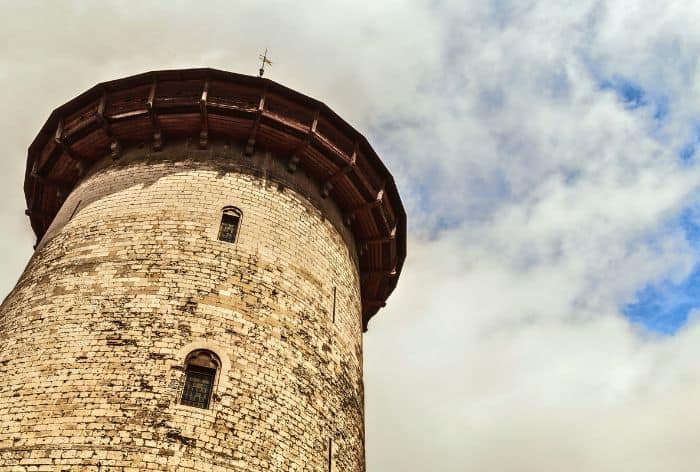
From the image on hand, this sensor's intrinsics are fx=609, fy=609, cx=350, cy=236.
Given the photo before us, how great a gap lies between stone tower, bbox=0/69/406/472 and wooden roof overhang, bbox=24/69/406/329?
1.8 inches

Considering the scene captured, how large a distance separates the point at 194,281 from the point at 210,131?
4516 mm

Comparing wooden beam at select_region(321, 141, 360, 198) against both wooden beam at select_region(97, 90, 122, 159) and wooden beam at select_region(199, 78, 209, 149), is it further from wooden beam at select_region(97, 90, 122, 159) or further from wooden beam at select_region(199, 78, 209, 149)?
wooden beam at select_region(97, 90, 122, 159)

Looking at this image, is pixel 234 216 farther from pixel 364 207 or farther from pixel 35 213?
pixel 35 213

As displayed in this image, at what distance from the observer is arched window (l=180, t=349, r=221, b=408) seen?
9734mm

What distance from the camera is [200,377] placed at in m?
10.0

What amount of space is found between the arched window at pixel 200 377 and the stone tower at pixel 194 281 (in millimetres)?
24

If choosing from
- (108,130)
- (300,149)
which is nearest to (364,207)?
(300,149)

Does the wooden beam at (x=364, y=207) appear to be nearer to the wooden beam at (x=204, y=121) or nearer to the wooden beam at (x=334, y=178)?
the wooden beam at (x=334, y=178)

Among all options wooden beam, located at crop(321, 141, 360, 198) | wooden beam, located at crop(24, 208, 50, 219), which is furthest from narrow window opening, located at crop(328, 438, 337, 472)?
wooden beam, located at crop(24, 208, 50, 219)

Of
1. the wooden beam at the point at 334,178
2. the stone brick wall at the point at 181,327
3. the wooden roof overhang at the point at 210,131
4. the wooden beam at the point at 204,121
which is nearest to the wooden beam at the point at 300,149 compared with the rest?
the wooden roof overhang at the point at 210,131

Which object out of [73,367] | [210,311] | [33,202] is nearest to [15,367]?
[73,367]

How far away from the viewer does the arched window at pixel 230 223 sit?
12414 mm

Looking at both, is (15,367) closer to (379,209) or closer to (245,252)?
(245,252)

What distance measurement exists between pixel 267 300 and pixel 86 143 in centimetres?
685
